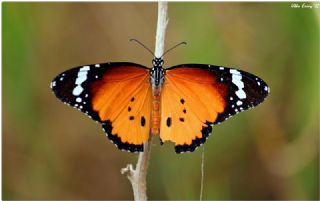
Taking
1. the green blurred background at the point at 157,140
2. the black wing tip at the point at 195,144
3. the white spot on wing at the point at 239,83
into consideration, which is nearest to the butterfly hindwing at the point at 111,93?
the black wing tip at the point at 195,144

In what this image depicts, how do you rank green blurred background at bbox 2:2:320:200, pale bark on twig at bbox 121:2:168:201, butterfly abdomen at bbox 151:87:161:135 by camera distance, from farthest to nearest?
green blurred background at bbox 2:2:320:200 → butterfly abdomen at bbox 151:87:161:135 → pale bark on twig at bbox 121:2:168:201

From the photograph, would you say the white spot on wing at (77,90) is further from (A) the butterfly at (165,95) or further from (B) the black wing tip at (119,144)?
(B) the black wing tip at (119,144)

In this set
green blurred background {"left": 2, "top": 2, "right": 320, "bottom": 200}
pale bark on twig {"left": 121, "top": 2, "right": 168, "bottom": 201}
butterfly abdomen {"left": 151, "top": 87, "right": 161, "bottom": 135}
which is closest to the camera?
pale bark on twig {"left": 121, "top": 2, "right": 168, "bottom": 201}

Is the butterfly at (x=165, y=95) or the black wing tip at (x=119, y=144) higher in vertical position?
the butterfly at (x=165, y=95)

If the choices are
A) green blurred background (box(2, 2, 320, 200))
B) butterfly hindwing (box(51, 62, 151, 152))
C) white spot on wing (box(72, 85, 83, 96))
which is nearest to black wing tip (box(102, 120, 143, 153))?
butterfly hindwing (box(51, 62, 151, 152))

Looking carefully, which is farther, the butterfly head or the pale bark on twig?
the butterfly head

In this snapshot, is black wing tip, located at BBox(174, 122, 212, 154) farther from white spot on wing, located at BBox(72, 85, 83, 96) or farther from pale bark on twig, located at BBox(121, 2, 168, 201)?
white spot on wing, located at BBox(72, 85, 83, 96)

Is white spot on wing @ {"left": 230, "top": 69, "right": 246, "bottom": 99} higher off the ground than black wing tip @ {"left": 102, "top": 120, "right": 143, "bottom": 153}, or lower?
→ higher
